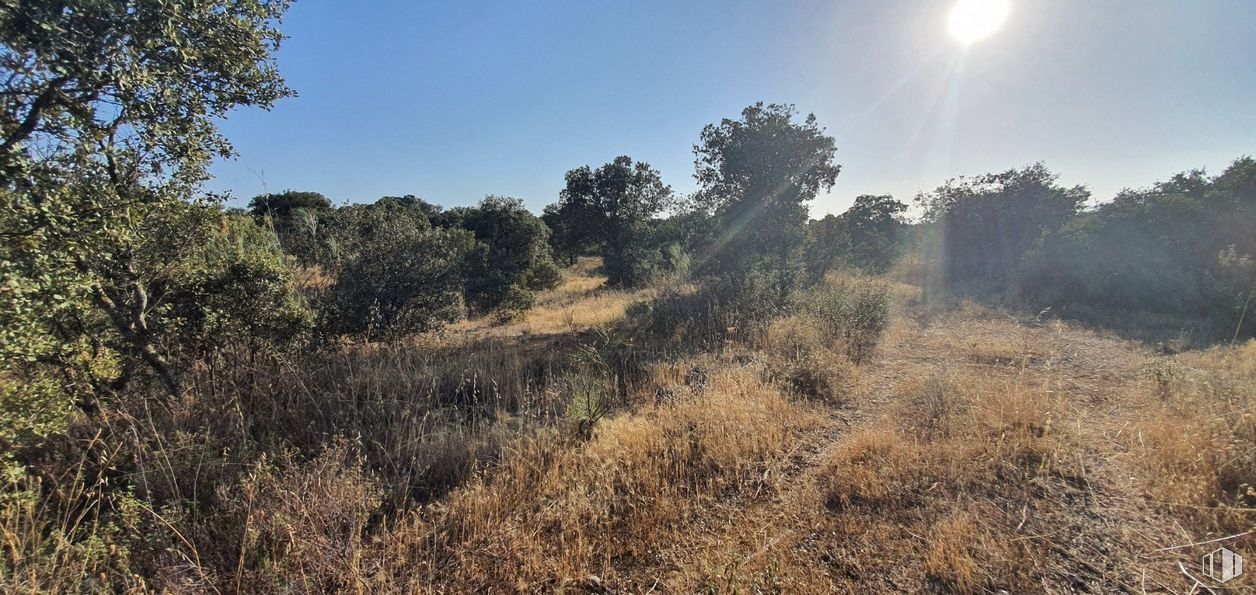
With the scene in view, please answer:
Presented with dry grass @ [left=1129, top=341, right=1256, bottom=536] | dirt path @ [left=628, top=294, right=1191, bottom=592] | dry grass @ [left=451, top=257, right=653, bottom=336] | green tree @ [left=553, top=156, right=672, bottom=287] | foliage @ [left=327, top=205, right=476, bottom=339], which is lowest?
dirt path @ [left=628, top=294, right=1191, bottom=592]

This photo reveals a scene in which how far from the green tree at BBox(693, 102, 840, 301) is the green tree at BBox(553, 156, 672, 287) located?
1010 centimetres

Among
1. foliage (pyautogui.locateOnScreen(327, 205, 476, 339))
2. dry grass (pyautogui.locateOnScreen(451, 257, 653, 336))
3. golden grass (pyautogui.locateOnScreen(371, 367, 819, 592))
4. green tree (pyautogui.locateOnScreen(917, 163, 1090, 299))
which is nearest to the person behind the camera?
golden grass (pyautogui.locateOnScreen(371, 367, 819, 592))

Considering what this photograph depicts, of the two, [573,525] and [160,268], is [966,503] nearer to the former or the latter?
[573,525]

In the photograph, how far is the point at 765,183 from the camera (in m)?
9.92

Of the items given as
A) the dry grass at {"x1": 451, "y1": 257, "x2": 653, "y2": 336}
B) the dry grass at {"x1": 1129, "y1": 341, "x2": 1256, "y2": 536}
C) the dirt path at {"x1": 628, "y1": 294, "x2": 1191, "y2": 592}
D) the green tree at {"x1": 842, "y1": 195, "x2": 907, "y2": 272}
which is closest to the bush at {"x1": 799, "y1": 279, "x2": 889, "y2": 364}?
the dirt path at {"x1": 628, "y1": 294, "x2": 1191, "y2": 592}

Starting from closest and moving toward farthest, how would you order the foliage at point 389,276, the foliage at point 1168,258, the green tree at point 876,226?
the foliage at point 389,276
the foliage at point 1168,258
the green tree at point 876,226

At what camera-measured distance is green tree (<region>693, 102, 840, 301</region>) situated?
384 inches

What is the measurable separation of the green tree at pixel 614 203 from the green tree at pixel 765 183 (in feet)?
33.1

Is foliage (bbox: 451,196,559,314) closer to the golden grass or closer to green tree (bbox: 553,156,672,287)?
green tree (bbox: 553,156,672,287)

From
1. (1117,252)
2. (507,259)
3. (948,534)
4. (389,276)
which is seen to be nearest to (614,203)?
(507,259)

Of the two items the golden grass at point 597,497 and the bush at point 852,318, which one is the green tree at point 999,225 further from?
the golden grass at point 597,497

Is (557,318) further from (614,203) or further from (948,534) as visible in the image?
(614,203)

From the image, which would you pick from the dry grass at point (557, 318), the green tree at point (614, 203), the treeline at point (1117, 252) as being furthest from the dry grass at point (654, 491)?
the green tree at point (614, 203)

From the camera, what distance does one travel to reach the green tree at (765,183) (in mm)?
9750
